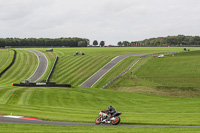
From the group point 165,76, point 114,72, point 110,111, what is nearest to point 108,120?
point 110,111

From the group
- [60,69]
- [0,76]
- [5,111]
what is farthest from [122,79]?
[5,111]

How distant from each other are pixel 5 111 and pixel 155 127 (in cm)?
1855

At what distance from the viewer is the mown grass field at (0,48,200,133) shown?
25800 millimetres

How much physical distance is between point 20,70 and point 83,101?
61.0m

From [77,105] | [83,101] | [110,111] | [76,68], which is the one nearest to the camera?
[110,111]

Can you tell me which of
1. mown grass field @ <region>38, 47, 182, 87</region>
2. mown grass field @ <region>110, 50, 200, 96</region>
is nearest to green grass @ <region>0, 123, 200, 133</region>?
mown grass field @ <region>110, 50, 200, 96</region>

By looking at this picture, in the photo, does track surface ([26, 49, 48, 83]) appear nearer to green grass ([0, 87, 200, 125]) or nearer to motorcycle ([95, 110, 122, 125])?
green grass ([0, 87, 200, 125])

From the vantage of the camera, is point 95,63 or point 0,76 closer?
point 0,76

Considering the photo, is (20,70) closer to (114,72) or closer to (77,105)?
(114,72)

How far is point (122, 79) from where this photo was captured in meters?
79.0

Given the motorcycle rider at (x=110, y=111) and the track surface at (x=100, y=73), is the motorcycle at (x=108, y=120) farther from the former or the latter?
the track surface at (x=100, y=73)

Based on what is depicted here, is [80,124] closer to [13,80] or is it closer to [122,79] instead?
[122,79]

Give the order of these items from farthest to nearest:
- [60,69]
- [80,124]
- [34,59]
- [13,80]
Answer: [34,59], [60,69], [13,80], [80,124]

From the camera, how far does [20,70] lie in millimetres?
99875
